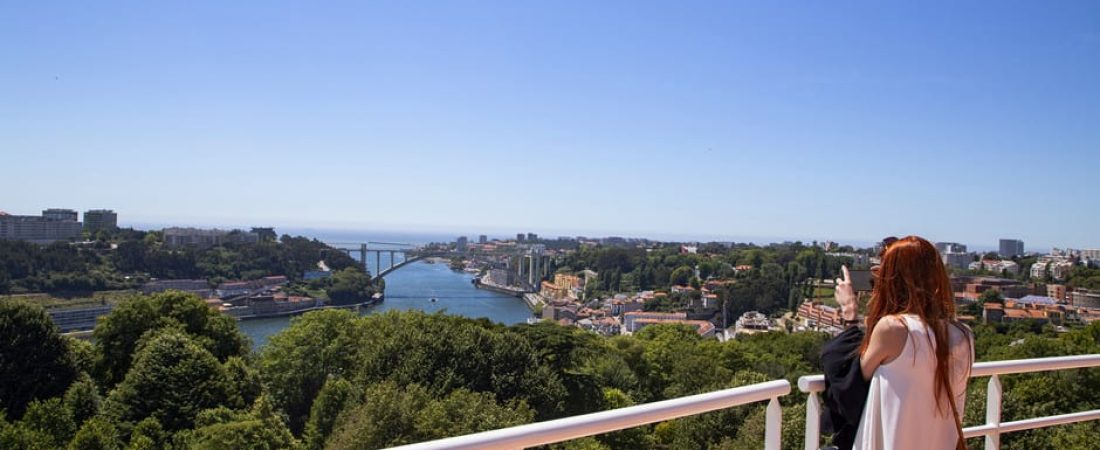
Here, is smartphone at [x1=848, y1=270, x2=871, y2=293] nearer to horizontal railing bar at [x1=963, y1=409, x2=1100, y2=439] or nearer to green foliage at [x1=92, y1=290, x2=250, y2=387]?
horizontal railing bar at [x1=963, y1=409, x2=1100, y2=439]

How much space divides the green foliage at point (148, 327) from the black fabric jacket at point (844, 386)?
1535cm

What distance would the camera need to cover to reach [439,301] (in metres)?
61.6

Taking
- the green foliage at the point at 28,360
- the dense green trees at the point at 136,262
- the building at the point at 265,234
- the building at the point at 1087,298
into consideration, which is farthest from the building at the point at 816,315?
the building at the point at 265,234

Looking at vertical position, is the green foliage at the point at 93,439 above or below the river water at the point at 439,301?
above

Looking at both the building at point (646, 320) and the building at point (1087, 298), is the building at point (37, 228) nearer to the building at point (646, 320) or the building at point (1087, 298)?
the building at point (646, 320)

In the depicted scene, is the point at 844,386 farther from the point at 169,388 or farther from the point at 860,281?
the point at 169,388

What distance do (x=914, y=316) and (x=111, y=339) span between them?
55.7ft

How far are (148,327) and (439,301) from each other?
46.6 metres

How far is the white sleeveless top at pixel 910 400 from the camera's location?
1.30 metres

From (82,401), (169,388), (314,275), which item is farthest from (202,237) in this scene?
(169,388)

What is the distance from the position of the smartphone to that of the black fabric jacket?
78mm

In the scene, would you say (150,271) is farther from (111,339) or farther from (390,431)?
(390,431)

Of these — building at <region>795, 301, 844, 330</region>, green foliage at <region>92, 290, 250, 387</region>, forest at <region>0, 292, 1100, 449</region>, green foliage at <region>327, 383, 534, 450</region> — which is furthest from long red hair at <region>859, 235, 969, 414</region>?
building at <region>795, 301, 844, 330</region>

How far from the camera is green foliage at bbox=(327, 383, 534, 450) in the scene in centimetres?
980
